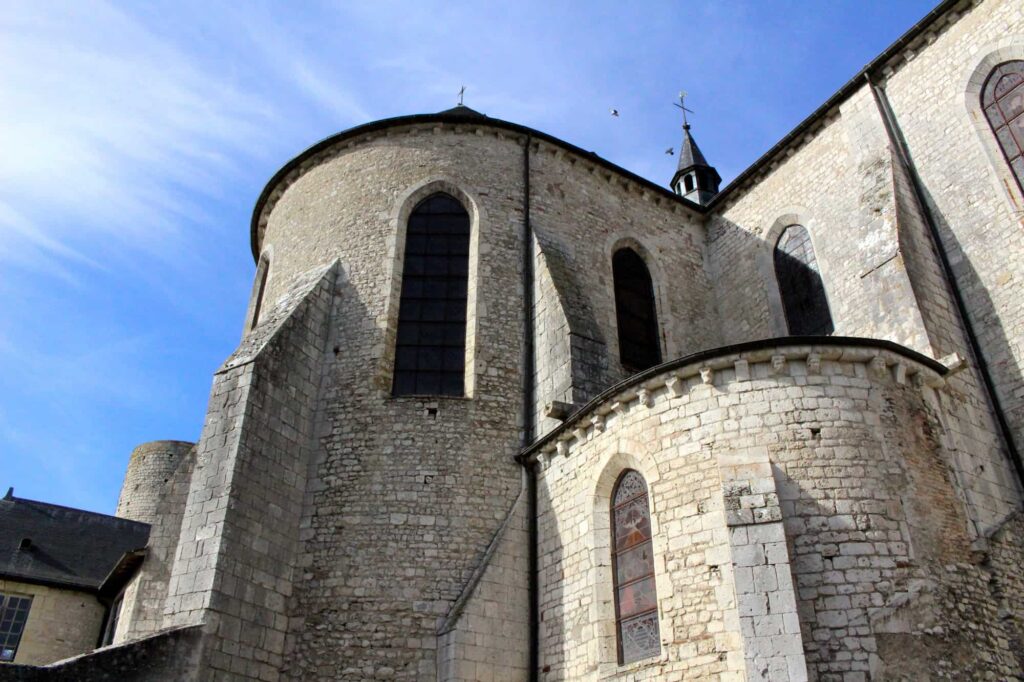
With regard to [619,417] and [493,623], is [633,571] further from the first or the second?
[493,623]

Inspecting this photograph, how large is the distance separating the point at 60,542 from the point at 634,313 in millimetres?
12326

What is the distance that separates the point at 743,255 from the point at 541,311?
456cm

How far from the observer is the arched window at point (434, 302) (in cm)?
1112

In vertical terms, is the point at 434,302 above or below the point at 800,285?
below

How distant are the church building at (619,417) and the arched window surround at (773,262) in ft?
0.19

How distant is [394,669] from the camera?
29.0ft

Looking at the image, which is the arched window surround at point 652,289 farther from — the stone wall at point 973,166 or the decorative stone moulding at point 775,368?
the stone wall at point 973,166

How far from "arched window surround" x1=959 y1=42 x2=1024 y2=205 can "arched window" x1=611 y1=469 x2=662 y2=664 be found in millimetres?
5892

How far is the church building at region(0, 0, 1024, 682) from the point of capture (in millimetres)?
7160

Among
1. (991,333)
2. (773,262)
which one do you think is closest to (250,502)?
(991,333)

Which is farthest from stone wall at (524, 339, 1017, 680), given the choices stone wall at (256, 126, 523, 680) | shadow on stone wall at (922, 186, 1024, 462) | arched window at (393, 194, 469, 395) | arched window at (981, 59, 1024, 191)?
arched window at (981, 59, 1024, 191)

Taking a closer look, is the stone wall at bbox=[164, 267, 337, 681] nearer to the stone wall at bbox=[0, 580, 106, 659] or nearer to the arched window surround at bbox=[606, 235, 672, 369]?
the arched window surround at bbox=[606, 235, 672, 369]

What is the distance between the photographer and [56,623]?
47.1ft

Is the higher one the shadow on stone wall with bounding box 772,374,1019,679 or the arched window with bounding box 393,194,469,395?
the arched window with bounding box 393,194,469,395
